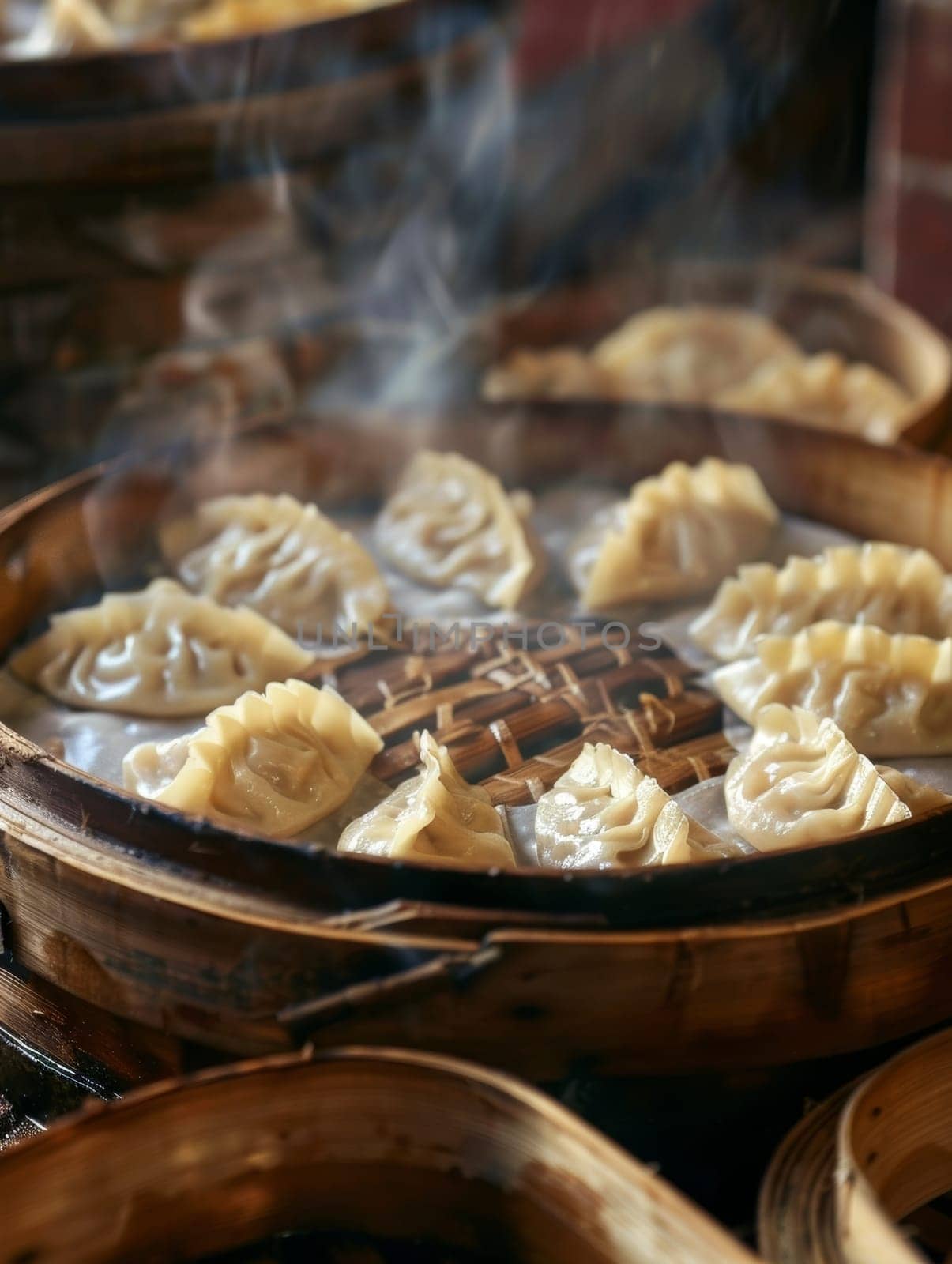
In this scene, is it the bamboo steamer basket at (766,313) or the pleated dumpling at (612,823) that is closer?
the pleated dumpling at (612,823)

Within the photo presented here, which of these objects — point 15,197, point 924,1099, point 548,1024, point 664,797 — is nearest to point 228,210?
point 15,197

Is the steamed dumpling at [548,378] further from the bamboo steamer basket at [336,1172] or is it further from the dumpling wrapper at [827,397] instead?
the bamboo steamer basket at [336,1172]

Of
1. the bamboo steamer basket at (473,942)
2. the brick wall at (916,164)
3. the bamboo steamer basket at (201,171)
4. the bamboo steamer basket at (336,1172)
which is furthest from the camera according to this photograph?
the brick wall at (916,164)

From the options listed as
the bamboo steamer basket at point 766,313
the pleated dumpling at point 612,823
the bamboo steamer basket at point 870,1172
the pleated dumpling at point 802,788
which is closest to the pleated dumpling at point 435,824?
the pleated dumpling at point 612,823

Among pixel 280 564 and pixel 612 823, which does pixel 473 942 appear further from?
pixel 280 564

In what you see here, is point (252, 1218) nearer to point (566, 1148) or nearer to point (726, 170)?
point (566, 1148)
